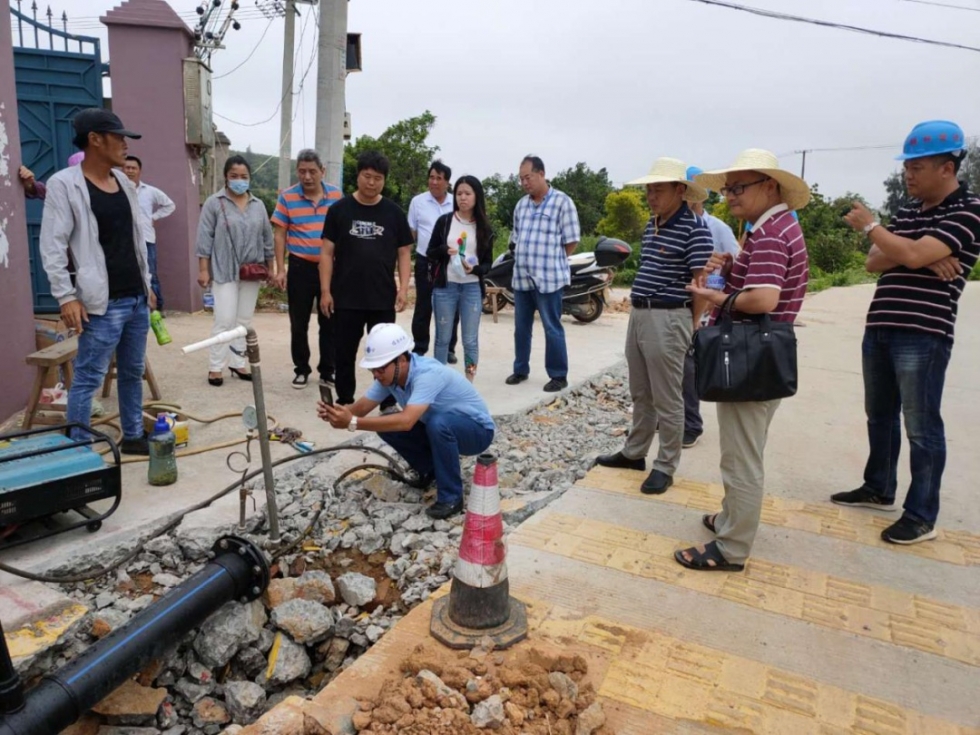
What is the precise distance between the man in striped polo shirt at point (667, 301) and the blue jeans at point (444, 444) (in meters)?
0.96

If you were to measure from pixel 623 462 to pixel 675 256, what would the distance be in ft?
4.30

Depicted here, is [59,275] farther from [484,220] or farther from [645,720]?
[645,720]

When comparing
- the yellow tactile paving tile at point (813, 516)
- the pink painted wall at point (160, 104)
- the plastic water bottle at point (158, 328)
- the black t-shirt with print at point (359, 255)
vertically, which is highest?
the pink painted wall at point (160, 104)

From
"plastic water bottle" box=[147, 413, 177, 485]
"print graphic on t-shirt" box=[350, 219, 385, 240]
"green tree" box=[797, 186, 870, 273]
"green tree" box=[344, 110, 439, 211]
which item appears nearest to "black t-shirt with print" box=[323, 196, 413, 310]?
"print graphic on t-shirt" box=[350, 219, 385, 240]

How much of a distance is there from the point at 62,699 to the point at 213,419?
2704mm

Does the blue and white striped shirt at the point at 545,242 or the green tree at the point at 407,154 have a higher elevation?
the green tree at the point at 407,154

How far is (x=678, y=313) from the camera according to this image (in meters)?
3.80

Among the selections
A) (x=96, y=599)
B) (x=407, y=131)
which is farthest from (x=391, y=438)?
(x=407, y=131)

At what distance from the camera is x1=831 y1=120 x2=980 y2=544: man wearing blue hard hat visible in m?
3.09

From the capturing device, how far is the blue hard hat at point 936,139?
3020mm

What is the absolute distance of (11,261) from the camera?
15.9ft

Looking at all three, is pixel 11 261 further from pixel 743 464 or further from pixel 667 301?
pixel 743 464

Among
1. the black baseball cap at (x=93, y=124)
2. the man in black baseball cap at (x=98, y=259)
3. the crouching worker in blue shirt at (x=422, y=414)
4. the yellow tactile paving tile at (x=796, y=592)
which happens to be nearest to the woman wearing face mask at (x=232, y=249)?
the man in black baseball cap at (x=98, y=259)

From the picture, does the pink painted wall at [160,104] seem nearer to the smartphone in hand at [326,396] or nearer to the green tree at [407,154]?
the smartphone in hand at [326,396]
